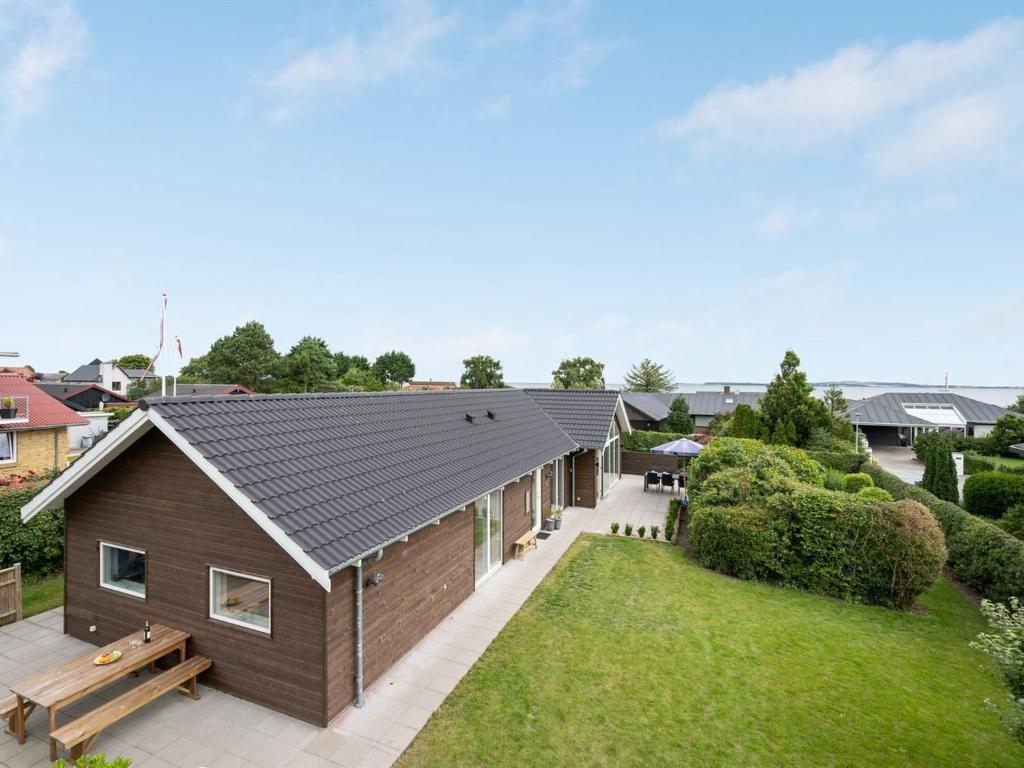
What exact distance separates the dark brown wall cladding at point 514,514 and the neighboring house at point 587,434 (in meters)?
4.39

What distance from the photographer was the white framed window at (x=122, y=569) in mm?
7555

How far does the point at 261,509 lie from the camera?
589 centimetres

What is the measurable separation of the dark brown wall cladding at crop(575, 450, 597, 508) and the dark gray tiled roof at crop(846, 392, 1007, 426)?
118ft

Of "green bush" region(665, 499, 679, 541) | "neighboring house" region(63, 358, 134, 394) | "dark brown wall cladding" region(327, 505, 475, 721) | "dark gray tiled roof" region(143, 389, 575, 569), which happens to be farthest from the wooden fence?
"neighboring house" region(63, 358, 134, 394)

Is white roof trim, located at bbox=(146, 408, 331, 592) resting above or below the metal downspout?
above

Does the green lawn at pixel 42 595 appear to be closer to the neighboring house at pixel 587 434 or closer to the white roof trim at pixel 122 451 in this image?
the white roof trim at pixel 122 451

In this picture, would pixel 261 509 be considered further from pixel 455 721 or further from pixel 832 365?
pixel 832 365

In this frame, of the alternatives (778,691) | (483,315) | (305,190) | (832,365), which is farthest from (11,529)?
(832,365)

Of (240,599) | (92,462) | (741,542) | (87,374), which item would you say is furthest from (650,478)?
(87,374)

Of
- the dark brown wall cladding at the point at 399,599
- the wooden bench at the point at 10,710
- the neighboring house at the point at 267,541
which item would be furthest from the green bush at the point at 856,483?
the wooden bench at the point at 10,710

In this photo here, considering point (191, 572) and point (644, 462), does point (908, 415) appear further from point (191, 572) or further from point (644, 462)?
point (191, 572)

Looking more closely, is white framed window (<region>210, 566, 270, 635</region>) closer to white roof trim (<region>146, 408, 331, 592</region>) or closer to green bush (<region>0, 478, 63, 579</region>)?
white roof trim (<region>146, 408, 331, 592</region>)

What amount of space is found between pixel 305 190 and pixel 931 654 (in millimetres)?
26432

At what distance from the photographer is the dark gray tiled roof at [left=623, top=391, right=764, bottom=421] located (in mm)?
43984
